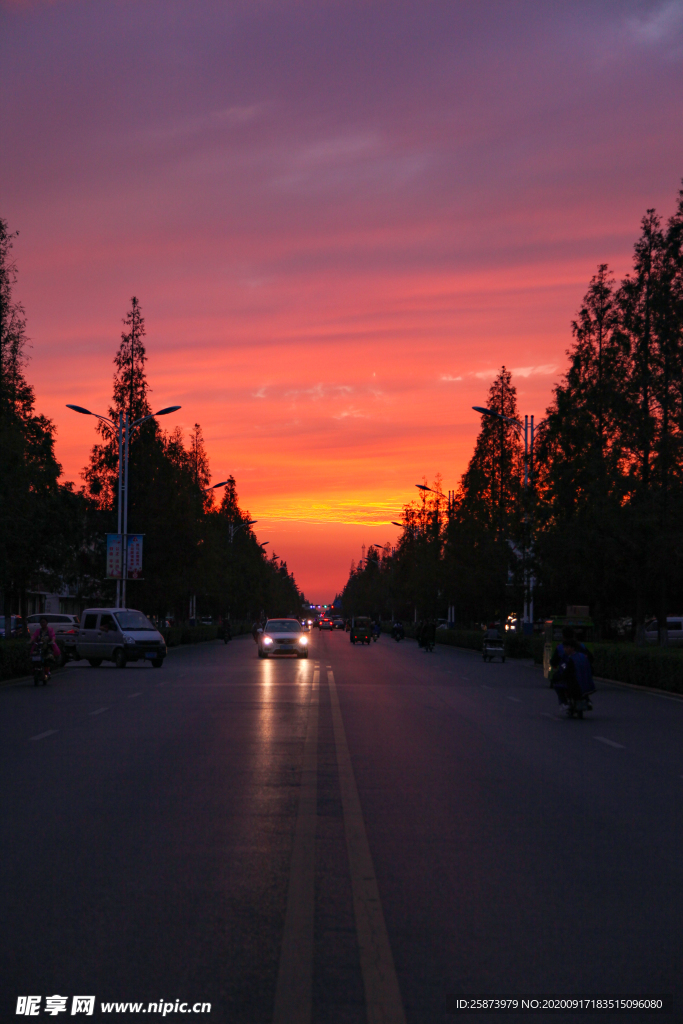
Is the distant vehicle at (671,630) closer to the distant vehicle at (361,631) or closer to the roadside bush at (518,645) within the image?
the roadside bush at (518,645)

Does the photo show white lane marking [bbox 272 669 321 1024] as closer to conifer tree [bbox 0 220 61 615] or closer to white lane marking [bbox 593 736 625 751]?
white lane marking [bbox 593 736 625 751]

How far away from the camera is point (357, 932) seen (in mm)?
6508

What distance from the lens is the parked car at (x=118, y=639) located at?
42125 millimetres

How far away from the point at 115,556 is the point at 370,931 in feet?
177

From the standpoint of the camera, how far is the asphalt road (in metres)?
5.64

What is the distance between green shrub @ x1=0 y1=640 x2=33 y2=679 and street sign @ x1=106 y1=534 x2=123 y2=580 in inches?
927

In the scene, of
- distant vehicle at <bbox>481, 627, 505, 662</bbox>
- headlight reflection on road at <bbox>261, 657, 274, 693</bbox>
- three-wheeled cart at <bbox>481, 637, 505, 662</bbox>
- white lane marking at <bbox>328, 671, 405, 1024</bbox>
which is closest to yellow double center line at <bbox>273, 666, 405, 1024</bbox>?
white lane marking at <bbox>328, 671, 405, 1024</bbox>

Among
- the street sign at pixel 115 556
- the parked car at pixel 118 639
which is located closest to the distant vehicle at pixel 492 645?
the parked car at pixel 118 639

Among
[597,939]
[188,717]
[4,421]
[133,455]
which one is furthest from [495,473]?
[597,939]

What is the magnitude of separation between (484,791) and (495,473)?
71008 millimetres

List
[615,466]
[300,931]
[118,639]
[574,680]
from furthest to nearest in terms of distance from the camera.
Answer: [615,466] < [118,639] < [574,680] < [300,931]

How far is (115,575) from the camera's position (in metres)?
58.7

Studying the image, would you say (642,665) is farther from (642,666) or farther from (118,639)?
(118,639)

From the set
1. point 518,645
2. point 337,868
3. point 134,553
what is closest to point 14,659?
point 134,553
